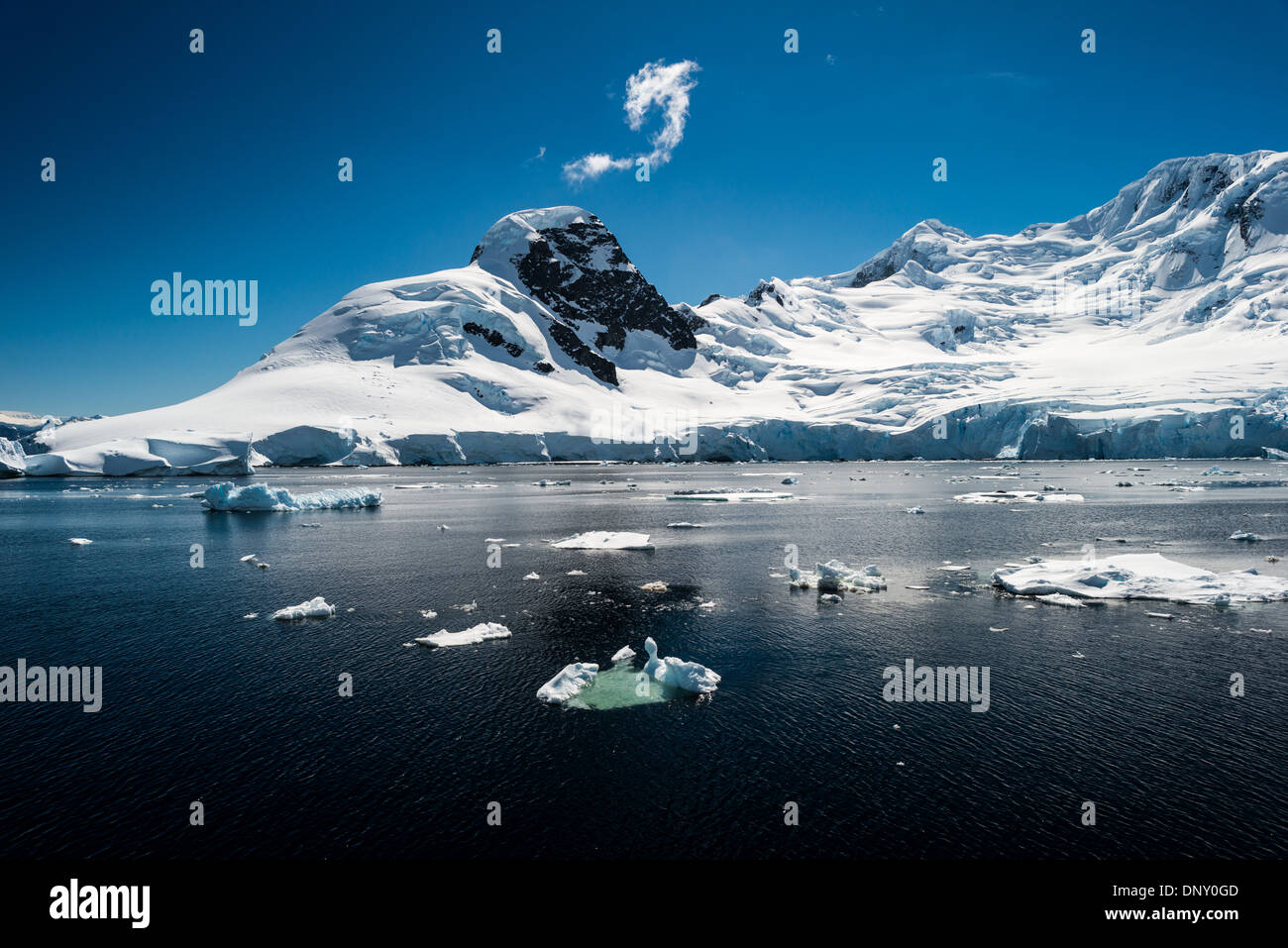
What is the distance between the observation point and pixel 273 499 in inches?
2344

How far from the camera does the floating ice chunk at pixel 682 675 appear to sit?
16.5m

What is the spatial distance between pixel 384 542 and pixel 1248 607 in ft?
133

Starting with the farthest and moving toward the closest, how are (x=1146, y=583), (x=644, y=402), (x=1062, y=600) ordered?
(x=644, y=402)
(x=1146, y=583)
(x=1062, y=600)

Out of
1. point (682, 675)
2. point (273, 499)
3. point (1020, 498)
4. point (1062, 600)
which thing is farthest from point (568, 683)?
point (1020, 498)

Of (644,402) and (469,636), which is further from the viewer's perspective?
(644,402)

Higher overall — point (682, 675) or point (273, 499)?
point (273, 499)

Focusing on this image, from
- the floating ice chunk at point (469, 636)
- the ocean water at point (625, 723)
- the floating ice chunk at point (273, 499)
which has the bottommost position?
the ocean water at point (625, 723)

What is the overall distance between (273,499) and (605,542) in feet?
122

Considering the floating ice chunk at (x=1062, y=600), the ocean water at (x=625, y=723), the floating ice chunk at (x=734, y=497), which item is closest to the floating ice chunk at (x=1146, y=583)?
the floating ice chunk at (x=1062, y=600)

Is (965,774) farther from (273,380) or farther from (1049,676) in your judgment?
(273,380)

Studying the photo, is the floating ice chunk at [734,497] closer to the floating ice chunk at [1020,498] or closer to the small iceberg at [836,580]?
the floating ice chunk at [1020,498]

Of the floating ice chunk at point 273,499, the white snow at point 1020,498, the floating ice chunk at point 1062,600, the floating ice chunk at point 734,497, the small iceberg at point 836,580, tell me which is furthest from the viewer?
the floating ice chunk at point 734,497

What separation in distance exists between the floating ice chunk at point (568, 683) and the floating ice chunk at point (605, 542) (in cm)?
2036

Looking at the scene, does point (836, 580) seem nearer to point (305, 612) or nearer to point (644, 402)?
point (305, 612)
